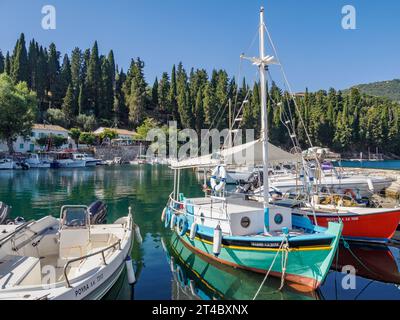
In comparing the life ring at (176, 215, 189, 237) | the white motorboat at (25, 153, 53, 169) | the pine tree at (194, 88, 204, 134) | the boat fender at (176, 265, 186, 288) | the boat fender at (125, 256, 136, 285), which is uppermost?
the pine tree at (194, 88, 204, 134)

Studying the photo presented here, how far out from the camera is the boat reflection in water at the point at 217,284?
29.6 feet

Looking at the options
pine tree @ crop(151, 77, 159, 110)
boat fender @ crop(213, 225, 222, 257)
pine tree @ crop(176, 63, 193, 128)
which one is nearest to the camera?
boat fender @ crop(213, 225, 222, 257)

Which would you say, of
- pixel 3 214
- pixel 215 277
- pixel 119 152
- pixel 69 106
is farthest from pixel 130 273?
pixel 69 106

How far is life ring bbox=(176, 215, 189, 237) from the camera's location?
12.6m

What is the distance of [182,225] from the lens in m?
12.9

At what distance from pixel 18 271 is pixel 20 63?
→ 92.0 meters

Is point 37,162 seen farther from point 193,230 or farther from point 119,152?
point 193,230

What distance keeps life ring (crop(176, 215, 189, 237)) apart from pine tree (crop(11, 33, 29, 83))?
85328 millimetres

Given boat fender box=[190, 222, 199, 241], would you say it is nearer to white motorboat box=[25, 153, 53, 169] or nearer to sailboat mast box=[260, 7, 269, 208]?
sailboat mast box=[260, 7, 269, 208]

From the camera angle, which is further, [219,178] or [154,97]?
[154,97]

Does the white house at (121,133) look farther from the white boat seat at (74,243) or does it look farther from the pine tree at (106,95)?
the white boat seat at (74,243)

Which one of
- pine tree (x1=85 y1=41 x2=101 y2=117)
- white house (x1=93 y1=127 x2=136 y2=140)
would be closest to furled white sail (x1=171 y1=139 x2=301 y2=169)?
white house (x1=93 y1=127 x2=136 y2=140)

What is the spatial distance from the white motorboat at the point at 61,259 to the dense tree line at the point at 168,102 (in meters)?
75.5
